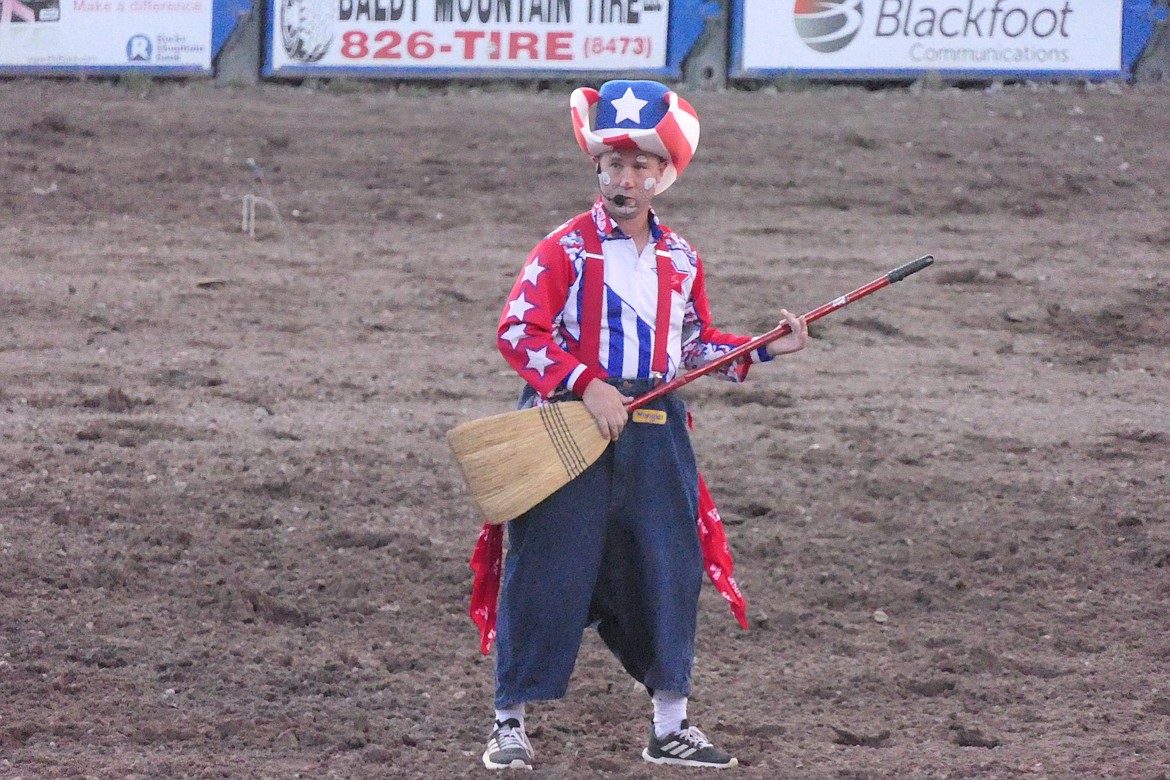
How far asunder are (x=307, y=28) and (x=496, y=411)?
5.94 metres

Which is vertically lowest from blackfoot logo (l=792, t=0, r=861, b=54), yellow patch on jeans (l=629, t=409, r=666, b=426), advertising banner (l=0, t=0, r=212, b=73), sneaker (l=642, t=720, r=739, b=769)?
sneaker (l=642, t=720, r=739, b=769)

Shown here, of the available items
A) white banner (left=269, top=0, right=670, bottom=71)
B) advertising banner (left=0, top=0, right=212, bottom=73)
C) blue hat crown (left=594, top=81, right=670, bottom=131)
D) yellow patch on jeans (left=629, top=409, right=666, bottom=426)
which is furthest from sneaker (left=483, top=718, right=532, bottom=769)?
advertising banner (left=0, top=0, right=212, bottom=73)

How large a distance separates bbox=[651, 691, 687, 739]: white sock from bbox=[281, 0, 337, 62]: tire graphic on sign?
9413 millimetres

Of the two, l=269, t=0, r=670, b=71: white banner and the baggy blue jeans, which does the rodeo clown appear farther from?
l=269, t=0, r=670, b=71: white banner

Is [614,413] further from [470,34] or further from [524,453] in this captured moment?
[470,34]

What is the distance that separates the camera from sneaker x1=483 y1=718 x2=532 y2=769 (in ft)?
14.4

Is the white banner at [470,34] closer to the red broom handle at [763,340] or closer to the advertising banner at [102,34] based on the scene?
the advertising banner at [102,34]

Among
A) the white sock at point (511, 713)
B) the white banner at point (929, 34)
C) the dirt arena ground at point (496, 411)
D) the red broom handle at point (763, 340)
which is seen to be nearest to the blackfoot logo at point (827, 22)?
the white banner at point (929, 34)

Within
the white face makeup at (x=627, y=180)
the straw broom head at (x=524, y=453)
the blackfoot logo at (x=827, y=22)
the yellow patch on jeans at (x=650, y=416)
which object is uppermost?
the blackfoot logo at (x=827, y=22)

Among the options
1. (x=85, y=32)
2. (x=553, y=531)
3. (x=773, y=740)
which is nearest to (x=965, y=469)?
(x=773, y=740)

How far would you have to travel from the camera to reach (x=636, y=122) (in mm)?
4191

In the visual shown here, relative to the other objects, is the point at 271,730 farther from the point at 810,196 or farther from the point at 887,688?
the point at 810,196

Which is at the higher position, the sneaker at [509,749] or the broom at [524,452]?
the broom at [524,452]

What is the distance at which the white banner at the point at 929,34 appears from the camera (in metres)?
12.9
